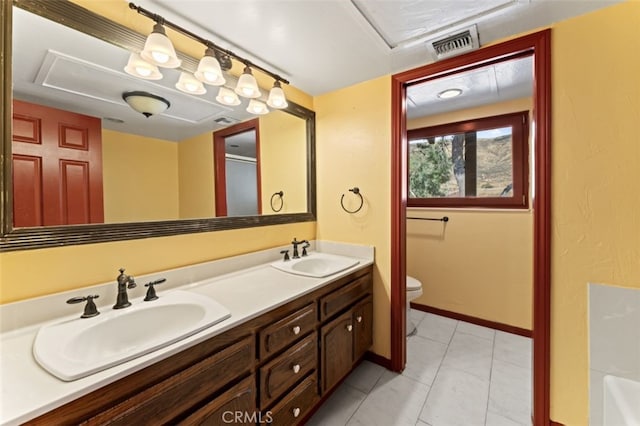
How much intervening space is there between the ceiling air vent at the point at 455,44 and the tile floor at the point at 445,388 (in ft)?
6.72

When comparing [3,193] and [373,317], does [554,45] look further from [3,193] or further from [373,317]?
[3,193]

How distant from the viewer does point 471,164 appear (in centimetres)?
250

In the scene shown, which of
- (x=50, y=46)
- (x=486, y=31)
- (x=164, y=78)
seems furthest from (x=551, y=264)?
(x=50, y=46)

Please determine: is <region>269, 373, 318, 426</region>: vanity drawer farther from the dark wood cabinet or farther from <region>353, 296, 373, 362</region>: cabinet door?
<region>353, 296, 373, 362</region>: cabinet door

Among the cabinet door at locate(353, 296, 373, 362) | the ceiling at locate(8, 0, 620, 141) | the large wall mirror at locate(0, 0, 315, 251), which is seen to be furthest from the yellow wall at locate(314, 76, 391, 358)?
the large wall mirror at locate(0, 0, 315, 251)

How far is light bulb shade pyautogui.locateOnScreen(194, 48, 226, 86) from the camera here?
4.26 ft

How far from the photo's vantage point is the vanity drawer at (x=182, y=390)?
2.35 feet

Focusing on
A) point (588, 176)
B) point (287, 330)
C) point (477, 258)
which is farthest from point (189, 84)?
point (477, 258)

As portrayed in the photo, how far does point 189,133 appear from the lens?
1430 millimetres

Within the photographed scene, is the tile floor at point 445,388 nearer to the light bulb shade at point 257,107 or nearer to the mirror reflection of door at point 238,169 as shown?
the mirror reflection of door at point 238,169

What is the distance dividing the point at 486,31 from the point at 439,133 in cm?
133

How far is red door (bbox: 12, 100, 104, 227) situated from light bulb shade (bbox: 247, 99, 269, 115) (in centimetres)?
82

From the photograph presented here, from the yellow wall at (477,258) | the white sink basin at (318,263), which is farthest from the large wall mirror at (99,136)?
the yellow wall at (477,258)

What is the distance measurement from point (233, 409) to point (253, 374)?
0.41 ft
